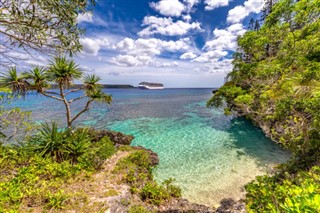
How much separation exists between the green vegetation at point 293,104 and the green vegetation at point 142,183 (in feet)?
9.08

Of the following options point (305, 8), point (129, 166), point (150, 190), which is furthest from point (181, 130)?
point (305, 8)

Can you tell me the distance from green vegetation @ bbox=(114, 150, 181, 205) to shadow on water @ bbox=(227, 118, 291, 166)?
653 centimetres

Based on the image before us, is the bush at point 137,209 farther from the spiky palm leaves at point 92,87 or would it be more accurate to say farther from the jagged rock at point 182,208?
the spiky palm leaves at point 92,87

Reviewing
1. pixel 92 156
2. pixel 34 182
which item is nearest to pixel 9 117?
pixel 34 182

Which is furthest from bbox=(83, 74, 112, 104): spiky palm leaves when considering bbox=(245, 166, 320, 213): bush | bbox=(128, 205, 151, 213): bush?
bbox=(245, 166, 320, 213): bush

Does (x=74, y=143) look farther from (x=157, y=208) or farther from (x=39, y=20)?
(x=39, y=20)

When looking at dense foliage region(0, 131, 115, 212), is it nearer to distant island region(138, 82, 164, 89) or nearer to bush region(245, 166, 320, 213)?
bush region(245, 166, 320, 213)

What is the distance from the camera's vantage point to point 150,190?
544 centimetres

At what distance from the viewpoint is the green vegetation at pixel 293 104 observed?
3.10 m

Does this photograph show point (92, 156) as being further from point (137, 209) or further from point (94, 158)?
point (137, 209)

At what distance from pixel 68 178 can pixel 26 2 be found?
18.0 ft

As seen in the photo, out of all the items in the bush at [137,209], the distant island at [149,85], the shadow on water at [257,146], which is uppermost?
the distant island at [149,85]

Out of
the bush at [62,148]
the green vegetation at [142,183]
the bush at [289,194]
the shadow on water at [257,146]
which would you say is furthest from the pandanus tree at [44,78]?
the shadow on water at [257,146]

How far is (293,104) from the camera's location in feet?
17.4
